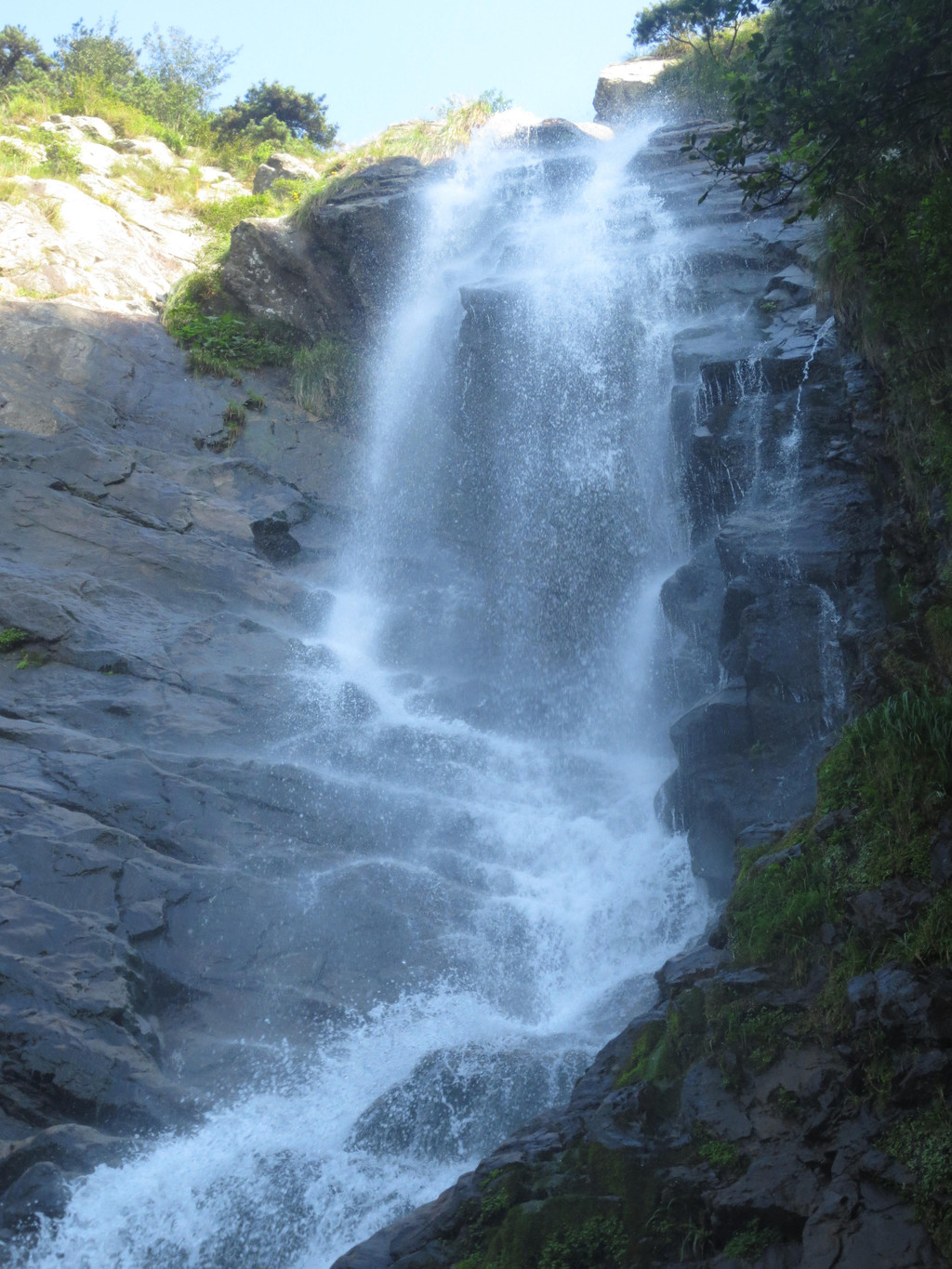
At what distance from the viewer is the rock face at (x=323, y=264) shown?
18172 millimetres

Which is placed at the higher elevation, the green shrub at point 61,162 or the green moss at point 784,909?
the green shrub at point 61,162

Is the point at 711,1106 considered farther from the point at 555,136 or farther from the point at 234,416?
the point at 555,136

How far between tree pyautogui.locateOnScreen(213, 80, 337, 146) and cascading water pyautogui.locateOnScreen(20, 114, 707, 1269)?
456 inches

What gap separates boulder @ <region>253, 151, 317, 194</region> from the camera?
23953 mm

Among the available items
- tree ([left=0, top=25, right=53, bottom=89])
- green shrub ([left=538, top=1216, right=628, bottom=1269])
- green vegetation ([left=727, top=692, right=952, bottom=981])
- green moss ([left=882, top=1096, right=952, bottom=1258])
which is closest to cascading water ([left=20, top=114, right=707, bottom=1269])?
green shrub ([left=538, top=1216, right=628, bottom=1269])

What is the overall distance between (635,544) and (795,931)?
8484 millimetres

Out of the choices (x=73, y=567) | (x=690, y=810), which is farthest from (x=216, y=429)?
(x=690, y=810)

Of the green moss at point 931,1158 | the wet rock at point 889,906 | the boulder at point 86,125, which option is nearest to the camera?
the green moss at point 931,1158

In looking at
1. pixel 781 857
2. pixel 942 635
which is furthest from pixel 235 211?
pixel 781 857

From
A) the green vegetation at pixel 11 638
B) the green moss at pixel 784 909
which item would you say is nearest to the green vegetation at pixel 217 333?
the green vegetation at pixel 11 638

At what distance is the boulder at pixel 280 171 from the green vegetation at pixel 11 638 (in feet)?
54.1

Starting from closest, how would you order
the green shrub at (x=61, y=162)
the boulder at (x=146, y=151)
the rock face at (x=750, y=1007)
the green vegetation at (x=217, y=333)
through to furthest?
the rock face at (x=750, y=1007)
the green vegetation at (x=217, y=333)
the green shrub at (x=61, y=162)
the boulder at (x=146, y=151)

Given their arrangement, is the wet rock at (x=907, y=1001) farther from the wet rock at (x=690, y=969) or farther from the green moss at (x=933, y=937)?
the wet rock at (x=690, y=969)

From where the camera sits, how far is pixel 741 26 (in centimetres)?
2256
